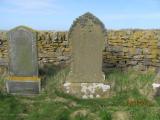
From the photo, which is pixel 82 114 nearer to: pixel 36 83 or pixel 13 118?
pixel 13 118

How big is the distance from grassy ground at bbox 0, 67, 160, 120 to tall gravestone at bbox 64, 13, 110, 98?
1.11 feet

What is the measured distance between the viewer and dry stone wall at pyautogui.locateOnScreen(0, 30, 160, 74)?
12.6m

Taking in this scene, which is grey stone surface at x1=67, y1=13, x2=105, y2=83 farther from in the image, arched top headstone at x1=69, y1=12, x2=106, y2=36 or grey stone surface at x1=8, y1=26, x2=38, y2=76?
grey stone surface at x1=8, y1=26, x2=38, y2=76

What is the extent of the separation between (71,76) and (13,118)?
2.60 meters

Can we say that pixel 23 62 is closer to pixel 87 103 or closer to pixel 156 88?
pixel 87 103

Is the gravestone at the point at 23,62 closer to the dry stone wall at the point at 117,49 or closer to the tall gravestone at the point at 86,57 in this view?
the tall gravestone at the point at 86,57

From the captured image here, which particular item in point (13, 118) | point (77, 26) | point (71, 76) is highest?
point (77, 26)

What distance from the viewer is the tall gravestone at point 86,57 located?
10.5m

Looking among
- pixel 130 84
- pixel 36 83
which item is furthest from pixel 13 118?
pixel 130 84

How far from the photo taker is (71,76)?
10672mm

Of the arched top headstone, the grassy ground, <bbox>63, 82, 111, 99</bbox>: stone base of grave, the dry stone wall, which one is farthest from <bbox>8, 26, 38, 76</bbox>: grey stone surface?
the dry stone wall

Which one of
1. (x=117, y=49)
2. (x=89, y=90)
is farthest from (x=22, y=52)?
(x=117, y=49)

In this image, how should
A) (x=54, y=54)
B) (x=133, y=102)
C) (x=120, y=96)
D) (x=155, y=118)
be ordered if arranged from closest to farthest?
1. (x=155, y=118)
2. (x=133, y=102)
3. (x=120, y=96)
4. (x=54, y=54)

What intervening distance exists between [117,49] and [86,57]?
92.4 inches
